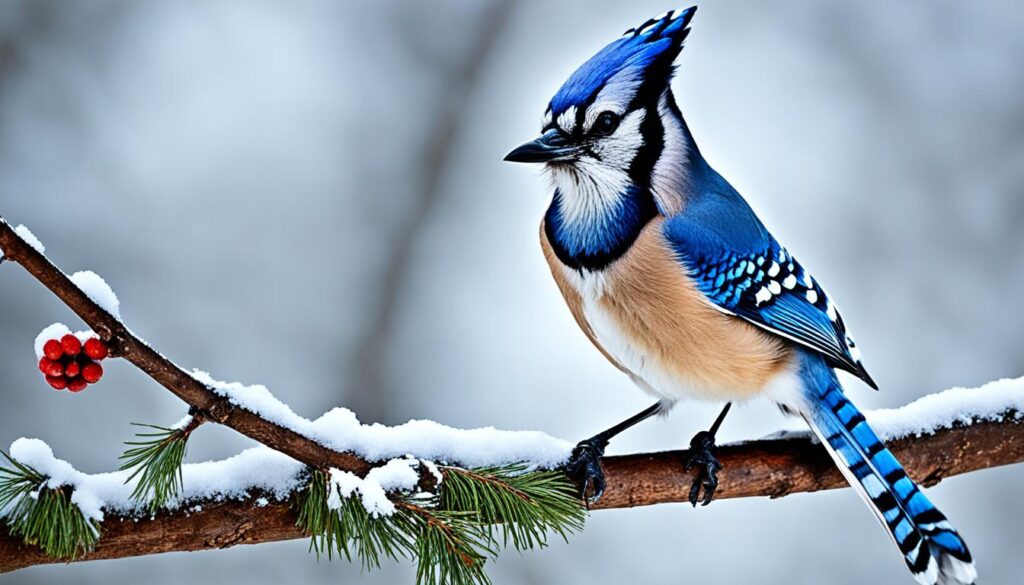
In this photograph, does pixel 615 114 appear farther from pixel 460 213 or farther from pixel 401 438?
pixel 460 213

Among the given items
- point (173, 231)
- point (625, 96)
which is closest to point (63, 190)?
point (173, 231)

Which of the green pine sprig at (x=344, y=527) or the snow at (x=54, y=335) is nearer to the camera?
the snow at (x=54, y=335)

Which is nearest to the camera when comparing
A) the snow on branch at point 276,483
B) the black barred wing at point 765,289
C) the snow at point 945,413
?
the snow on branch at point 276,483

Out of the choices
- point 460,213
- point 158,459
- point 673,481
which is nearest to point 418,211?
point 460,213

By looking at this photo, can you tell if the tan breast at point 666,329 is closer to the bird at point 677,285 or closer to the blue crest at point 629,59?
the bird at point 677,285

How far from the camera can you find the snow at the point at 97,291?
971 millimetres

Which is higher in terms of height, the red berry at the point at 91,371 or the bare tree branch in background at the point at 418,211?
the bare tree branch in background at the point at 418,211

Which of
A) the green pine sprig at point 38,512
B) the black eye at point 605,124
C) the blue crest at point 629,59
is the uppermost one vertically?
the blue crest at point 629,59

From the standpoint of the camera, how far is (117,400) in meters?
2.38

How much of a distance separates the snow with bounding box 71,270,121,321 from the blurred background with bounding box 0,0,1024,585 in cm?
140

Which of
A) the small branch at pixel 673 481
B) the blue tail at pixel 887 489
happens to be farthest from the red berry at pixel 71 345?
the blue tail at pixel 887 489

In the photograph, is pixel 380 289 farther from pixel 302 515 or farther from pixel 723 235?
pixel 302 515

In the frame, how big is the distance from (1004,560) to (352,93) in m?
1.85

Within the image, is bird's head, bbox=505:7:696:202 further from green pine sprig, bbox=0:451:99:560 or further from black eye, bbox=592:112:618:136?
green pine sprig, bbox=0:451:99:560
